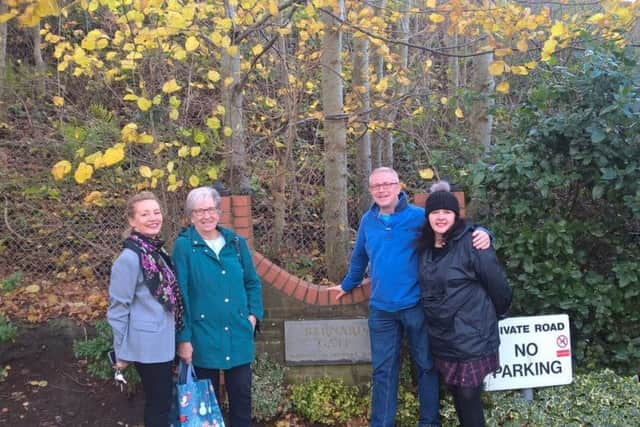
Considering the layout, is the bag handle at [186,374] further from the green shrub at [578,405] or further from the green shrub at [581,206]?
the green shrub at [581,206]

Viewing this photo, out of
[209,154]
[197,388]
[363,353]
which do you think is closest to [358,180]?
[209,154]

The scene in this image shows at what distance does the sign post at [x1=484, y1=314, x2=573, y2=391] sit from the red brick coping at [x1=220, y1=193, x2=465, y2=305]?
93cm

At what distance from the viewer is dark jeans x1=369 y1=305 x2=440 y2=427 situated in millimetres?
3279

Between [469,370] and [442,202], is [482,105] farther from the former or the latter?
[469,370]

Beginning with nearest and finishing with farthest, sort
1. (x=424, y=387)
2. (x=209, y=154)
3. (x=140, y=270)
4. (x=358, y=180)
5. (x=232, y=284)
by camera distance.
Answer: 1. (x=140, y=270)
2. (x=232, y=284)
3. (x=424, y=387)
4. (x=209, y=154)
5. (x=358, y=180)

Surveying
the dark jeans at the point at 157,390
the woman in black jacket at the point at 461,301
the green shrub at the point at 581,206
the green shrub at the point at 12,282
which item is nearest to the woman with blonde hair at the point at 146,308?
the dark jeans at the point at 157,390

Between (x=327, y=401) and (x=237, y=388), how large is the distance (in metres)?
0.90

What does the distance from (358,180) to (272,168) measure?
1258 mm

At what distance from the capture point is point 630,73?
12.0 feet

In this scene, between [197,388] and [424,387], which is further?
[424,387]

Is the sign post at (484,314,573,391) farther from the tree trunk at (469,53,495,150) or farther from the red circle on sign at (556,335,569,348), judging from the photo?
the tree trunk at (469,53,495,150)

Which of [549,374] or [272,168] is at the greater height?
[272,168]

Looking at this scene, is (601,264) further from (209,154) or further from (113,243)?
(113,243)

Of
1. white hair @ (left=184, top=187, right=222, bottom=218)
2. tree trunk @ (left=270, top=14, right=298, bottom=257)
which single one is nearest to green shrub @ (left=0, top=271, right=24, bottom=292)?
tree trunk @ (left=270, top=14, right=298, bottom=257)
